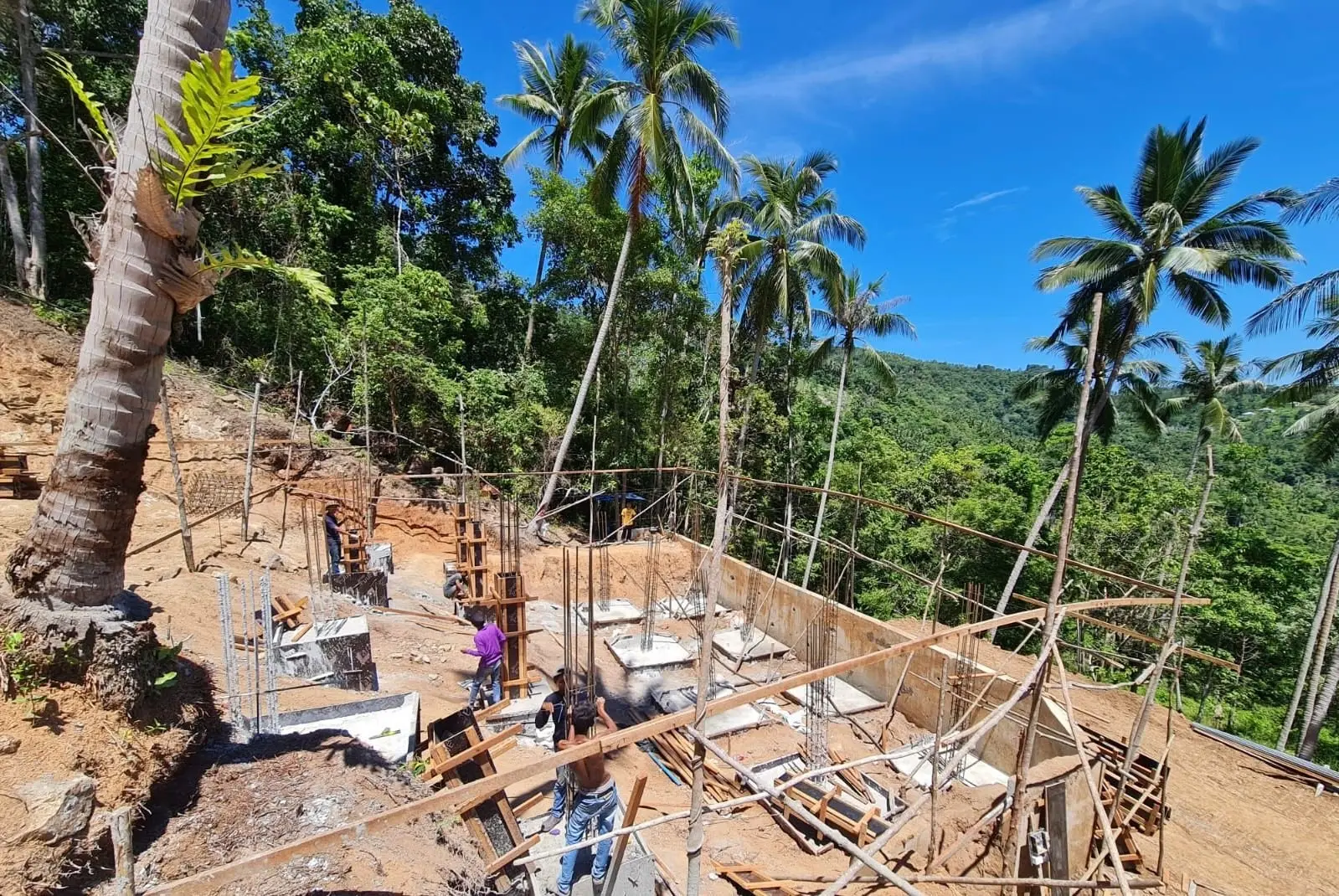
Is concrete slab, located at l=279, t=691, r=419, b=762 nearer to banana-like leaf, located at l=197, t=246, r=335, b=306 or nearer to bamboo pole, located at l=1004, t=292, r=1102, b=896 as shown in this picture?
banana-like leaf, located at l=197, t=246, r=335, b=306

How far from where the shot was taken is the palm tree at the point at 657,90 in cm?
1165

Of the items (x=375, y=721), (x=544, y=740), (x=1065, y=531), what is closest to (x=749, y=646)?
(x=544, y=740)

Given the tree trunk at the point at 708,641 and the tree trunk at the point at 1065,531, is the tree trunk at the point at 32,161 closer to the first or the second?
the tree trunk at the point at 708,641

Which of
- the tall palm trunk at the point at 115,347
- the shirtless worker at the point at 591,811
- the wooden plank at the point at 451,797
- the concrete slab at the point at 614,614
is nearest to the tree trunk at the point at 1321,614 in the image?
the concrete slab at the point at 614,614

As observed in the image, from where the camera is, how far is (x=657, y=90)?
39.2 feet

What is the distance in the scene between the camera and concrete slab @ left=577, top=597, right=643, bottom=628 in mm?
11094

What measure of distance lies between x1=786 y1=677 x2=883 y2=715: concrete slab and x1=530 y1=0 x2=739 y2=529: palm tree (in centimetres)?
630

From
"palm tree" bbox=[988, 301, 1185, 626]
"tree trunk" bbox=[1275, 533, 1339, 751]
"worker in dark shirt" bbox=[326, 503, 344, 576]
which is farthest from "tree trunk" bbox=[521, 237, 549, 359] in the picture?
"tree trunk" bbox=[1275, 533, 1339, 751]

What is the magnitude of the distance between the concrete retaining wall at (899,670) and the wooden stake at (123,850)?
6748 millimetres

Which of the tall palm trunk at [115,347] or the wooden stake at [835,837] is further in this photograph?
the tall palm trunk at [115,347]

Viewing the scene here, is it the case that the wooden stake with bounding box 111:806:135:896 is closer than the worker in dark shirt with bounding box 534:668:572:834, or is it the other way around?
the wooden stake with bounding box 111:806:135:896

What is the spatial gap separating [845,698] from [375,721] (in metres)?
6.96

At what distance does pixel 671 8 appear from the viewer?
11547 millimetres

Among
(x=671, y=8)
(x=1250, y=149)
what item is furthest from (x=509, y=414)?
(x=1250, y=149)
